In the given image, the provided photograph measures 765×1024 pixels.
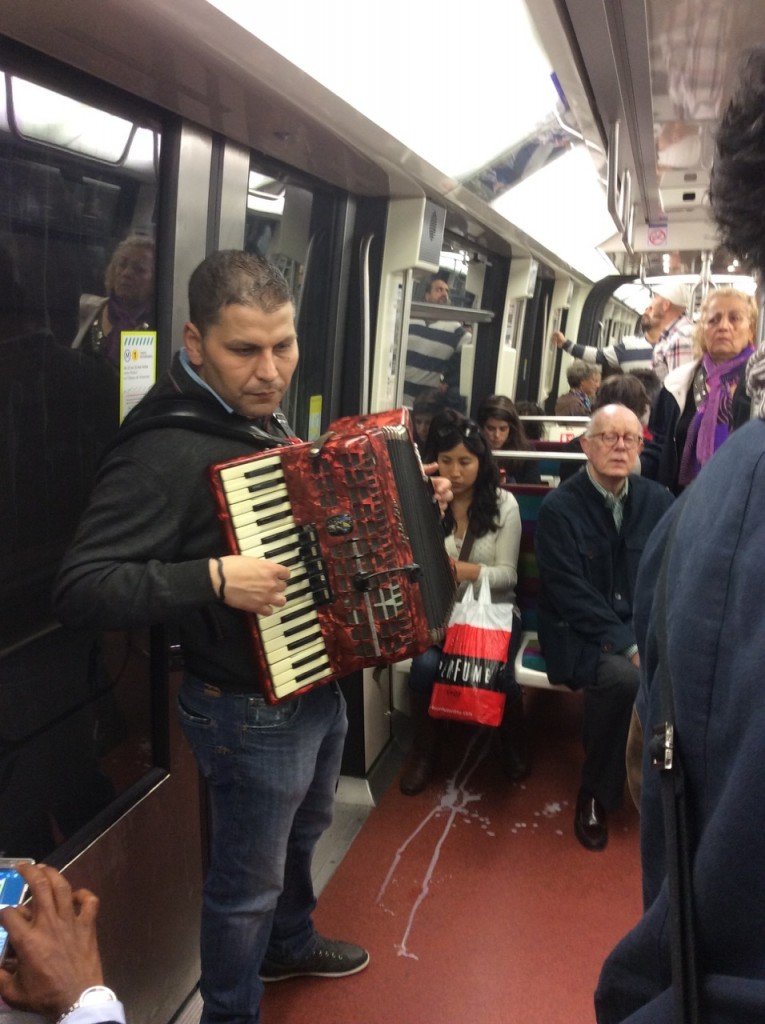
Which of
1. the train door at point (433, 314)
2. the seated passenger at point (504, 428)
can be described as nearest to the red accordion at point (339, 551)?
the train door at point (433, 314)

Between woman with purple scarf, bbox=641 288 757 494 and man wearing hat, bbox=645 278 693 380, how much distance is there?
1.03 meters

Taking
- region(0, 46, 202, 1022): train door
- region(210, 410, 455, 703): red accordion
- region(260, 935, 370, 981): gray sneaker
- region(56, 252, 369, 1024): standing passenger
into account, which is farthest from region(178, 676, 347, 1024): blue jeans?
region(260, 935, 370, 981): gray sneaker

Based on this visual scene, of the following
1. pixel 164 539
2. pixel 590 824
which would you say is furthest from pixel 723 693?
pixel 590 824

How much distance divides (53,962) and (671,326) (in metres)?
5.30

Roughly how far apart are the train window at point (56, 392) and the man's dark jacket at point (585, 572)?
73.6 inches

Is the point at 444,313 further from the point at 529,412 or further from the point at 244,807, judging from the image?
the point at 244,807

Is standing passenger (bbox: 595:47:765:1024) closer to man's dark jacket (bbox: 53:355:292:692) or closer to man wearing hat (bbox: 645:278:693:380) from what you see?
man's dark jacket (bbox: 53:355:292:692)

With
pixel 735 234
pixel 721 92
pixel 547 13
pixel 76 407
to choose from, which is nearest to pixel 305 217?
pixel 547 13

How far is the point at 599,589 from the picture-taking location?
11.0ft

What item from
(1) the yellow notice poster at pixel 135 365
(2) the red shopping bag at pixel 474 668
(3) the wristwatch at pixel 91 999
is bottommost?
(2) the red shopping bag at pixel 474 668

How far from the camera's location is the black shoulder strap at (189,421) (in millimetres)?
1699

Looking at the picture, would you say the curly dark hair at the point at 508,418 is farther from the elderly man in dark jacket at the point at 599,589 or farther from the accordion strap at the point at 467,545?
the elderly man in dark jacket at the point at 599,589

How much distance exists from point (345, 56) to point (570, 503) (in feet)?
6.53

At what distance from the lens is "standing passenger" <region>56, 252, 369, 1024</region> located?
1.61 metres
